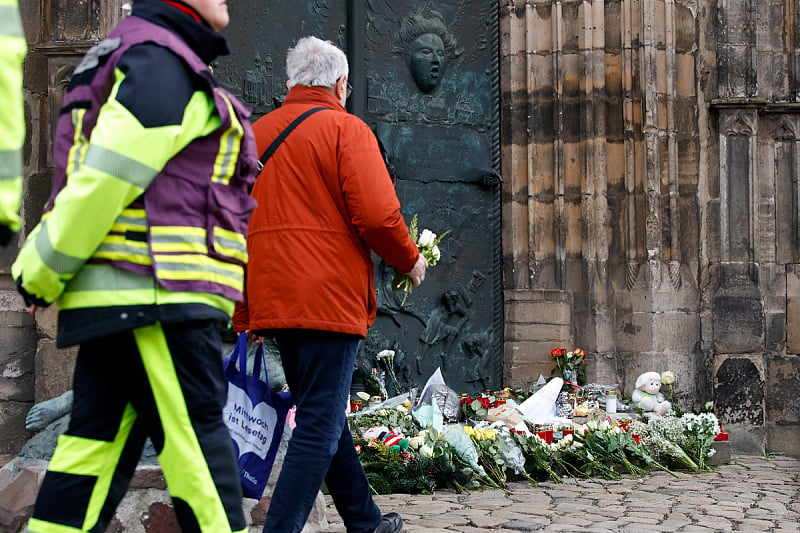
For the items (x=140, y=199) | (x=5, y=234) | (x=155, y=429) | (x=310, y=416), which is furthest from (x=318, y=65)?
(x=5, y=234)

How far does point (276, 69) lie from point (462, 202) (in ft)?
5.73

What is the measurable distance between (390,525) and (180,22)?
2.11 metres

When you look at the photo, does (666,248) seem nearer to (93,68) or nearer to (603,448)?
(603,448)

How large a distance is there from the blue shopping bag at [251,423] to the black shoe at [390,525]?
486 millimetres

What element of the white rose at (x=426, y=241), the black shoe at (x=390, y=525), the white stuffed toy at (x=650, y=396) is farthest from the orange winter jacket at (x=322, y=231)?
the white stuffed toy at (x=650, y=396)

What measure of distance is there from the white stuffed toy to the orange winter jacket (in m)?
4.70

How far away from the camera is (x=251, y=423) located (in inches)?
157

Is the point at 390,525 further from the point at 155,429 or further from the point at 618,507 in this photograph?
the point at 618,507

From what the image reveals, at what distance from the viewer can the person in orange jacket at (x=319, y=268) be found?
384cm

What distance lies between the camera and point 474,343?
8.95m

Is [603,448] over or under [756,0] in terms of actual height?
under

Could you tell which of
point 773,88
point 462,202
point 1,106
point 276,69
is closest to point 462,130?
point 462,202

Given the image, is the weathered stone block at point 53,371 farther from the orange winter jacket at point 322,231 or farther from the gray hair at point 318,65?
the gray hair at point 318,65

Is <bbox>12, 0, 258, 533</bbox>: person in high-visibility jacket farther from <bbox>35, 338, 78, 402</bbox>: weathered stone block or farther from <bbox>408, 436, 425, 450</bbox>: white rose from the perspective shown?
<bbox>35, 338, 78, 402</bbox>: weathered stone block
